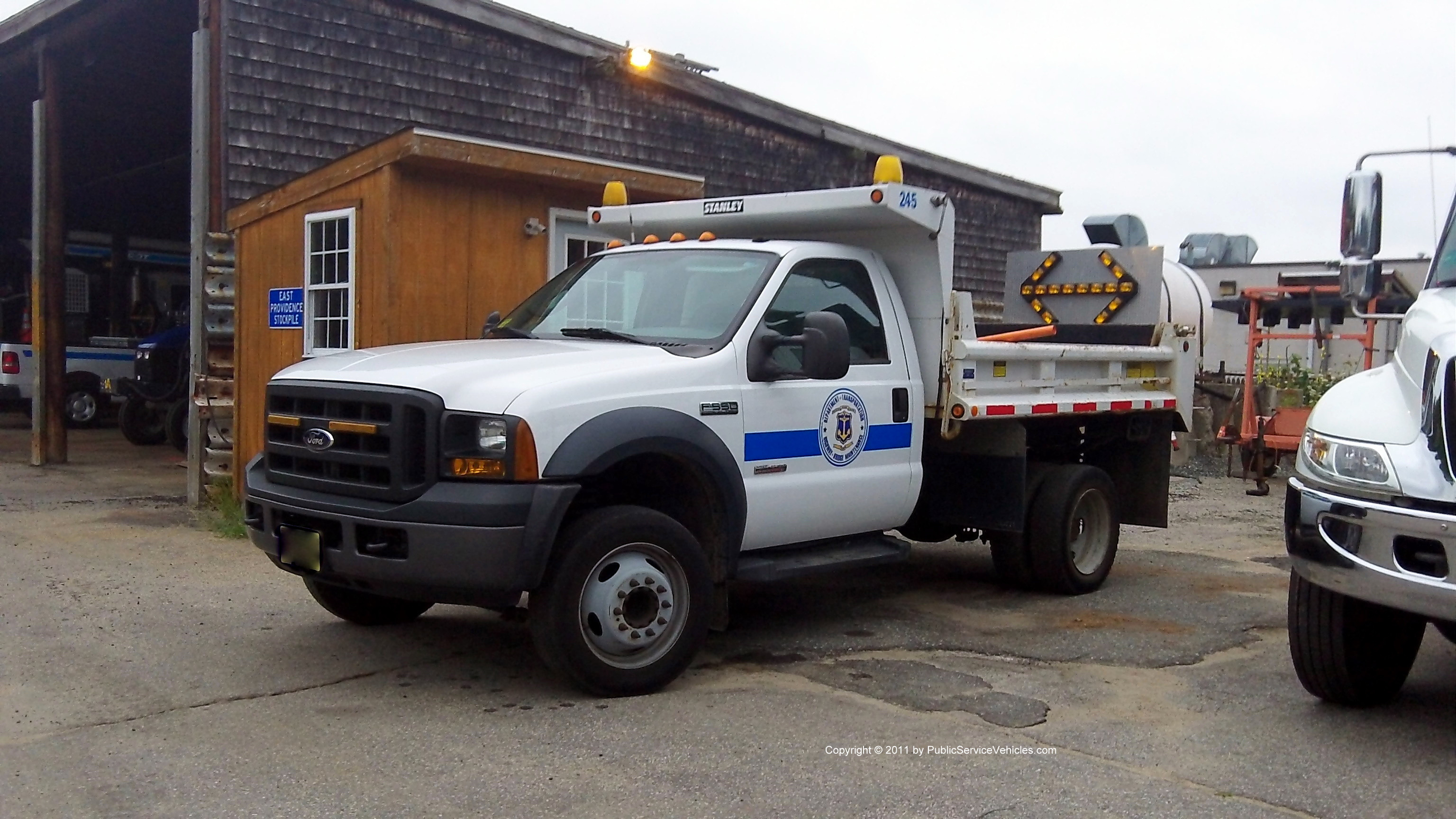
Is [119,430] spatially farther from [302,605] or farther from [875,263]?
[875,263]

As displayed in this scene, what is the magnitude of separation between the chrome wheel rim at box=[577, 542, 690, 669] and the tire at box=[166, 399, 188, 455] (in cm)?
1177

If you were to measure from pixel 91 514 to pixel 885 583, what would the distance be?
6550mm

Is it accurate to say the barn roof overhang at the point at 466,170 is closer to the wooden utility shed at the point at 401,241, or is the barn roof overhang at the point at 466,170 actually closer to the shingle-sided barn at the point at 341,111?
the wooden utility shed at the point at 401,241

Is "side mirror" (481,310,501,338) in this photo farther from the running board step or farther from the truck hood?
the running board step

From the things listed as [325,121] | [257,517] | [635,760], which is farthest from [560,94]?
[635,760]

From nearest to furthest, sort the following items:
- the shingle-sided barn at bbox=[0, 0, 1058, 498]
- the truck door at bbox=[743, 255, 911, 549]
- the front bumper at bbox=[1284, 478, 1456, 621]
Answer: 1. the front bumper at bbox=[1284, 478, 1456, 621]
2. the truck door at bbox=[743, 255, 911, 549]
3. the shingle-sided barn at bbox=[0, 0, 1058, 498]

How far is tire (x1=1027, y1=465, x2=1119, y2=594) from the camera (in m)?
7.76

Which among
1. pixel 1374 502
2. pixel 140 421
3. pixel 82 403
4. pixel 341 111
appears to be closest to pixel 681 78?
pixel 341 111

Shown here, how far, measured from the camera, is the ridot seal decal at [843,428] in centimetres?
638

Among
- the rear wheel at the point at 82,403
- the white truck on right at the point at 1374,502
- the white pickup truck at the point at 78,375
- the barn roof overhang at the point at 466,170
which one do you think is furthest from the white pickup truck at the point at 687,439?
the rear wheel at the point at 82,403

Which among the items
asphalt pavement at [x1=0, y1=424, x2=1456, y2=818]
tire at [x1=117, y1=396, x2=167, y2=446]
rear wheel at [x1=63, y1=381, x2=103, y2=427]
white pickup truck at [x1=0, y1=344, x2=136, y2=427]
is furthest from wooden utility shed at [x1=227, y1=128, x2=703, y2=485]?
rear wheel at [x1=63, y1=381, x2=103, y2=427]

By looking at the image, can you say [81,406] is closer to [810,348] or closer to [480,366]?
[480,366]

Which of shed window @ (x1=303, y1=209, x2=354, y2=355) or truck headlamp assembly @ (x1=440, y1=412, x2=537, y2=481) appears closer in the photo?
truck headlamp assembly @ (x1=440, y1=412, x2=537, y2=481)

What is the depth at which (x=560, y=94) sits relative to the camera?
14.2 meters
